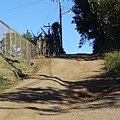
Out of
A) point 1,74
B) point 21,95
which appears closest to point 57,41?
point 1,74

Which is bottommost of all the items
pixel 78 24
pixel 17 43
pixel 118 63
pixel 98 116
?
pixel 98 116

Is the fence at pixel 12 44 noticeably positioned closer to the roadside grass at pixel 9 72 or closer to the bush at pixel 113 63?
the roadside grass at pixel 9 72

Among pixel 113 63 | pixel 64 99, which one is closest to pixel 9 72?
pixel 64 99

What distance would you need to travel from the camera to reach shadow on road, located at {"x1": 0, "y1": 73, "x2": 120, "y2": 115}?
10.7m

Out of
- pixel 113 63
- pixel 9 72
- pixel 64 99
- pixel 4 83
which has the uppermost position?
pixel 113 63

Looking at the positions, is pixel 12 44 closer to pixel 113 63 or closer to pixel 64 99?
pixel 113 63

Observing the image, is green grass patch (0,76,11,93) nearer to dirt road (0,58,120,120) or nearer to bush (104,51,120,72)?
dirt road (0,58,120,120)

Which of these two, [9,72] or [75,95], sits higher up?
[9,72]

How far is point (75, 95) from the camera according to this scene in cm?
1323

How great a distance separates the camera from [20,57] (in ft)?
76.3

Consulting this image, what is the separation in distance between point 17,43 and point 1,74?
7.52m

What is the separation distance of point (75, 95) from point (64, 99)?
1.08 metres

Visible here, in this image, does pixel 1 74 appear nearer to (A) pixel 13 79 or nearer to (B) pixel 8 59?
(A) pixel 13 79

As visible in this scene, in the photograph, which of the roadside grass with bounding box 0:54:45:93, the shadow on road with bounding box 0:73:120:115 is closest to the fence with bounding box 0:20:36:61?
the roadside grass with bounding box 0:54:45:93
